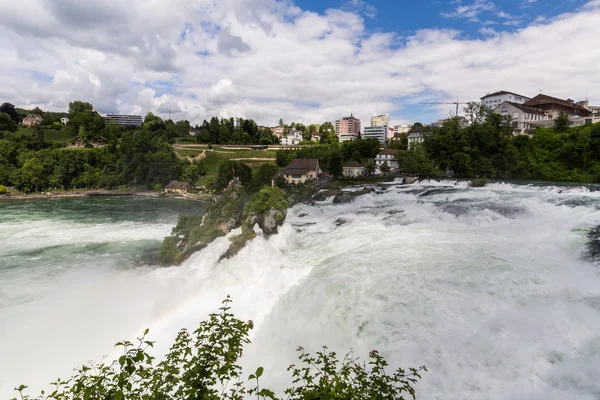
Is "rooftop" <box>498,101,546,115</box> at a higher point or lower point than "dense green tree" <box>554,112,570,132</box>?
higher

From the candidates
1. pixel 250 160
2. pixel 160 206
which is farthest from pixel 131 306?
pixel 250 160

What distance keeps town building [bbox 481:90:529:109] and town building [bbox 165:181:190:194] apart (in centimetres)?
7311

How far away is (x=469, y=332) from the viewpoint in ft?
25.4

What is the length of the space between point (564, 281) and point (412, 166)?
3776 cm

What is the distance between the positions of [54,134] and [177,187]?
67840mm

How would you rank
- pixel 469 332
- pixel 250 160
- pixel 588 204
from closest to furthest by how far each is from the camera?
pixel 469 332, pixel 588 204, pixel 250 160

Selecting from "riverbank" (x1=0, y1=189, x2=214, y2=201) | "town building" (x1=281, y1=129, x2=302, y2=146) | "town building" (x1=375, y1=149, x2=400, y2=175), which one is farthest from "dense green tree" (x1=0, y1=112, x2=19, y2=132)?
"town building" (x1=375, y1=149, x2=400, y2=175)

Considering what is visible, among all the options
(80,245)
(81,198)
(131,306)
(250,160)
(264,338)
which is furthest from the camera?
(250,160)

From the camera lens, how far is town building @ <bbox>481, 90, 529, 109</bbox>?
72562mm

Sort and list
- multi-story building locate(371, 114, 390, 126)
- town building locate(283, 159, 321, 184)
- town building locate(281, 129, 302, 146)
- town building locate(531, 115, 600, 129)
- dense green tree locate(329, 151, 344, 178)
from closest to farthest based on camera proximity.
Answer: town building locate(283, 159, 321, 184), dense green tree locate(329, 151, 344, 178), town building locate(531, 115, 600, 129), town building locate(281, 129, 302, 146), multi-story building locate(371, 114, 390, 126)

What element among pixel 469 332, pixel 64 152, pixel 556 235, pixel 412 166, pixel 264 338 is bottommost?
pixel 264 338

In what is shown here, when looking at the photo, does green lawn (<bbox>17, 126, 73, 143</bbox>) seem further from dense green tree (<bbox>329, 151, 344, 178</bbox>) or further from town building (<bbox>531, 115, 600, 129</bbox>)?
town building (<bbox>531, 115, 600, 129</bbox>)

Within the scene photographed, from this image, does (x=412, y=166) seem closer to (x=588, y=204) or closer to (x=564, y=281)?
(x=588, y=204)

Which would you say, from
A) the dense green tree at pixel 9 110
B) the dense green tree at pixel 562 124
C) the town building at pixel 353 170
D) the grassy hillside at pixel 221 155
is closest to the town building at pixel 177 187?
the grassy hillside at pixel 221 155
